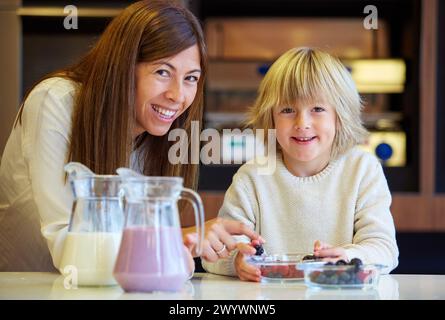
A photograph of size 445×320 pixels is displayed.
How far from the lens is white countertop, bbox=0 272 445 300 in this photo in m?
0.94

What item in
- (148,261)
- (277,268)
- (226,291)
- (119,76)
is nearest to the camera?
(148,261)

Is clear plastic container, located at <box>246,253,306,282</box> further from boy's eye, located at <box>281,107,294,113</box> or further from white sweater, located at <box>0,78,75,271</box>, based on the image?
boy's eye, located at <box>281,107,294,113</box>

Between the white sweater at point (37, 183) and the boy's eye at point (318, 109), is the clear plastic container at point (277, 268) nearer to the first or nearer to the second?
the white sweater at point (37, 183)

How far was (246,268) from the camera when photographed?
3.98 feet

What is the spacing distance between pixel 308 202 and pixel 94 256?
2.18ft

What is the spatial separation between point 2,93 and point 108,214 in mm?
2105

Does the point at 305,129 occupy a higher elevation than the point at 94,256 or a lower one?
higher

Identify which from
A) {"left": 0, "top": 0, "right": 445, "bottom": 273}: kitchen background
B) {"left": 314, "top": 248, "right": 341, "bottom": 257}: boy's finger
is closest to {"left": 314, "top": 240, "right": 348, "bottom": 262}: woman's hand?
{"left": 314, "top": 248, "right": 341, "bottom": 257}: boy's finger

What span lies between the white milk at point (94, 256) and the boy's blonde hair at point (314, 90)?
650mm

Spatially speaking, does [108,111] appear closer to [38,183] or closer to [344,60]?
[38,183]

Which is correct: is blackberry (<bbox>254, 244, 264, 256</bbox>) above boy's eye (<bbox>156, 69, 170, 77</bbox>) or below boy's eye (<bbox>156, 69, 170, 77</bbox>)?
below

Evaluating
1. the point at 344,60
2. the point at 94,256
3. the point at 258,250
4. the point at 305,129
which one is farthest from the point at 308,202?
the point at 344,60

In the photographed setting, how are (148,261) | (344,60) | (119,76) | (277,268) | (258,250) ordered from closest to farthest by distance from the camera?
(148,261) < (277,268) < (258,250) < (119,76) < (344,60)

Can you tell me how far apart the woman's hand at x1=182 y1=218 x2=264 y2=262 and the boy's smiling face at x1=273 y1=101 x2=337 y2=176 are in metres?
0.36
